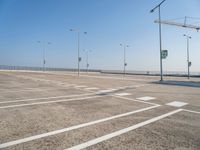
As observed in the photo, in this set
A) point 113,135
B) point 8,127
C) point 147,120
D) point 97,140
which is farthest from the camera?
point 147,120

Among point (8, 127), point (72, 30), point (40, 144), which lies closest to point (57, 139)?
point (40, 144)

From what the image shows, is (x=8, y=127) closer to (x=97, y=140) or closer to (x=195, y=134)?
(x=97, y=140)

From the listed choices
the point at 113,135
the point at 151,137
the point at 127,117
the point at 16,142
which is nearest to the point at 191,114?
the point at 127,117

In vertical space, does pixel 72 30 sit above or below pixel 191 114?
above

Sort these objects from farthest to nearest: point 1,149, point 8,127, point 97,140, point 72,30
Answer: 1. point 72,30
2. point 8,127
3. point 97,140
4. point 1,149

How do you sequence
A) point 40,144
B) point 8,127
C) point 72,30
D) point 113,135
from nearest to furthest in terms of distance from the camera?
point 40,144
point 113,135
point 8,127
point 72,30

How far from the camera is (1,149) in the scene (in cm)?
316

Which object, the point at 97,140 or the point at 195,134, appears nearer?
the point at 97,140

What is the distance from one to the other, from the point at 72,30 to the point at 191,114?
3792 cm

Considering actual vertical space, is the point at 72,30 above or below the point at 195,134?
above

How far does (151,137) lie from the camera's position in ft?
12.6

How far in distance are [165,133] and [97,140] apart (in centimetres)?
174

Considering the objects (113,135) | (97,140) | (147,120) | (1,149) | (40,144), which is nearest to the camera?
(1,149)

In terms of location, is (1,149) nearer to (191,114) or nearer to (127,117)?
(127,117)
